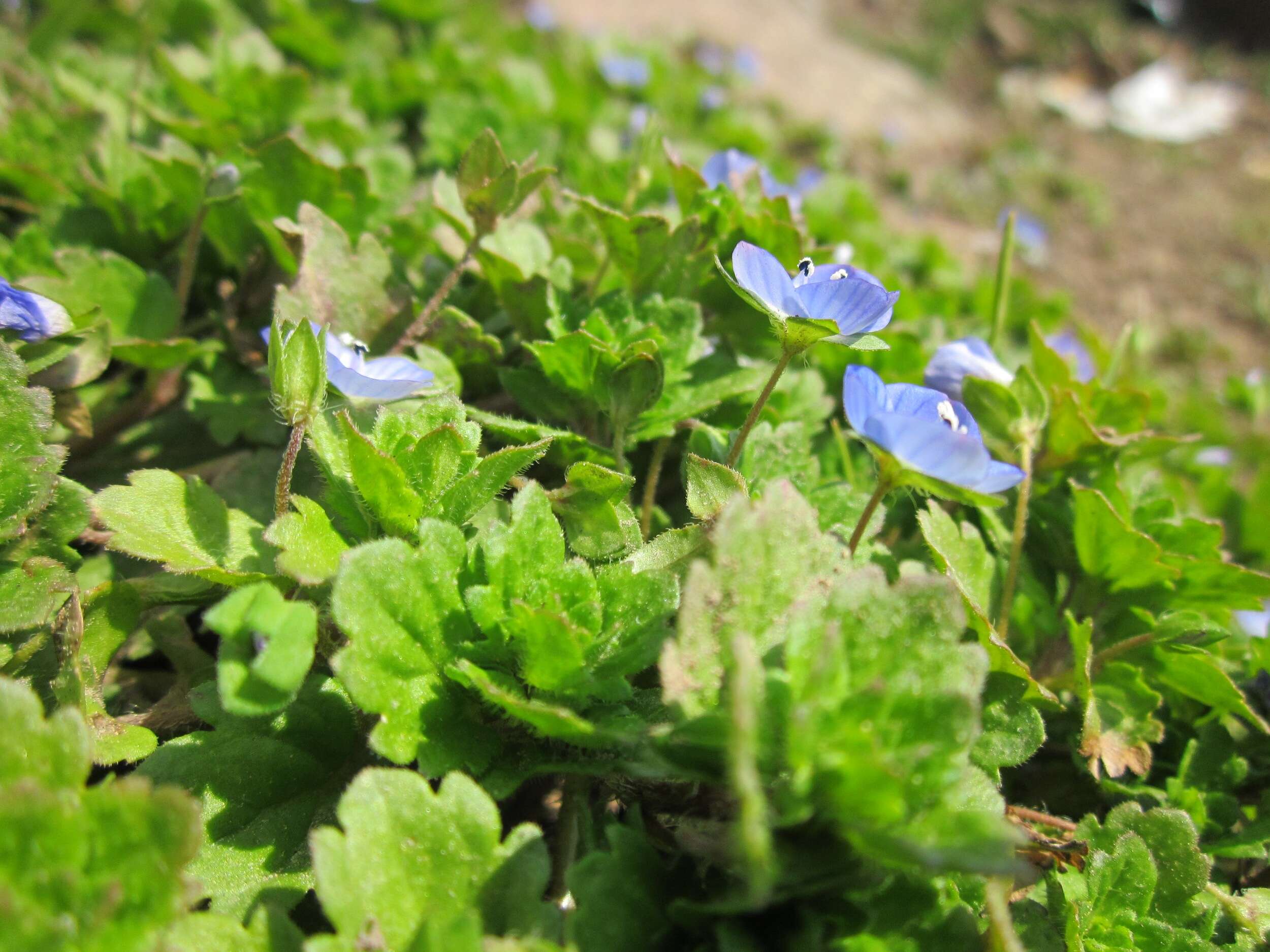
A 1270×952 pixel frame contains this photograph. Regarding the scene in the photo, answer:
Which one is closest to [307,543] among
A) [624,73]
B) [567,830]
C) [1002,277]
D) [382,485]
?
[382,485]

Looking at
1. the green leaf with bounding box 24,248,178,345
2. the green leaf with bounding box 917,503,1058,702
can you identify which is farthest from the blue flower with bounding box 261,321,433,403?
the green leaf with bounding box 917,503,1058,702

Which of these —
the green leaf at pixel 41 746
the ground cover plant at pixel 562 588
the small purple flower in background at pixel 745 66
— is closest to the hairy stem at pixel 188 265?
the ground cover plant at pixel 562 588

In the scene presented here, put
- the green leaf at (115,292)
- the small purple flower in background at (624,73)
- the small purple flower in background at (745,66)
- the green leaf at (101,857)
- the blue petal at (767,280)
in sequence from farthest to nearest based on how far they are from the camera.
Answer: the small purple flower in background at (745,66) < the small purple flower in background at (624,73) < the green leaf at (115,292) < the blue petal at (767,280) < the green leaf at (101,857)

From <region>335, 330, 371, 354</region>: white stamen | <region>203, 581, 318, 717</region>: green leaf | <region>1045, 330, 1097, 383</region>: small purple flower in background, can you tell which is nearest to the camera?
<region>203, 581, 318, 717</region>: green leaf

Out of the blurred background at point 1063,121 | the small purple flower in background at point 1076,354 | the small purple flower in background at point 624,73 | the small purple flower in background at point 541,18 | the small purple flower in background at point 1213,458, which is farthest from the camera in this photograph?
the blurred background at point 1063,121

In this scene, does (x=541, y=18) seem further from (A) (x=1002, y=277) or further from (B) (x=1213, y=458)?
(B) (x=1213, y=458)

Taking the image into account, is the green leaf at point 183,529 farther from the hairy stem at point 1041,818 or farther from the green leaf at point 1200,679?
the green leaf at point 1200,679

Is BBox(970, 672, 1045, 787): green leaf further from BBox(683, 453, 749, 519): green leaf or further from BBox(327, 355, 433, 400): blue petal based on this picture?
BBox(327, 355, 433, 400): blue petal
